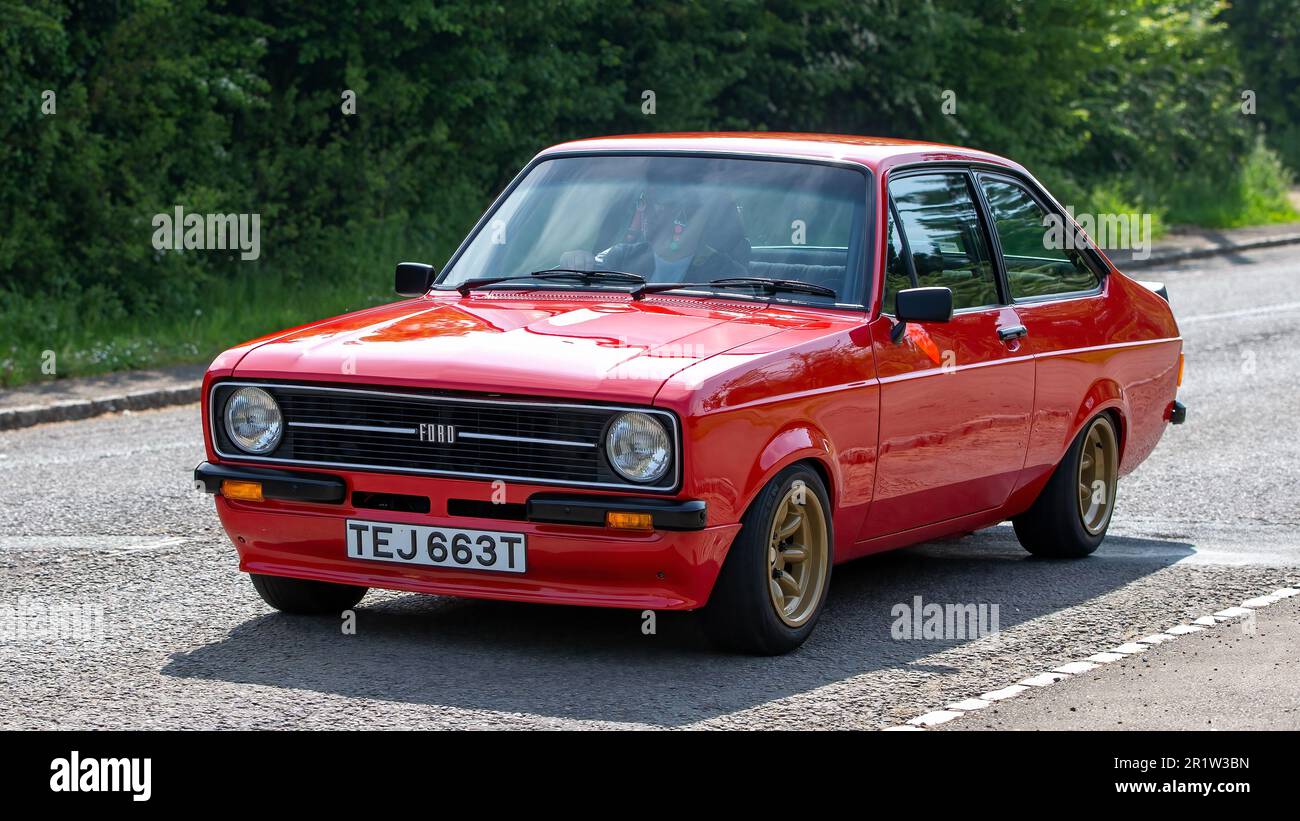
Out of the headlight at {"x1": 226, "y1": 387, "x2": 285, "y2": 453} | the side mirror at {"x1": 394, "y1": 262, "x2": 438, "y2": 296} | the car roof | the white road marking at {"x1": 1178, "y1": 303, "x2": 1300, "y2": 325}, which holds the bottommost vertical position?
the white road marking at {"x1": 1178, "y1": 303, "x2": 1300, "y2": 325}

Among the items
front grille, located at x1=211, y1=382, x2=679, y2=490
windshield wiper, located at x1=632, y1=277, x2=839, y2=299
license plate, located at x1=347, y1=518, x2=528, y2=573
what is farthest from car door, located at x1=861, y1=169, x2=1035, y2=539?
license plate, located at x1=347, y1=518, x2=528, y2=573

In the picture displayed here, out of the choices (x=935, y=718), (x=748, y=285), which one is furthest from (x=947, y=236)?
(x=935, y=718)

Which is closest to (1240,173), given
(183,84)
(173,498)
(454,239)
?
(454,239)

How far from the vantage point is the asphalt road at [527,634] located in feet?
19.6

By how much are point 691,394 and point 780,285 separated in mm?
1264

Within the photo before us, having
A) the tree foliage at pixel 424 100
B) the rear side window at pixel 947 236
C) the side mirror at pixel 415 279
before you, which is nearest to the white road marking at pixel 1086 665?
the rear side window at pixel 947 236

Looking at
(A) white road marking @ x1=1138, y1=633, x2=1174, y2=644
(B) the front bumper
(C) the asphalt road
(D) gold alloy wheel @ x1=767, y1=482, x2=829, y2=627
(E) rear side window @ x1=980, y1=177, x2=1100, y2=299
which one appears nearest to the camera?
(C) the asphalt road

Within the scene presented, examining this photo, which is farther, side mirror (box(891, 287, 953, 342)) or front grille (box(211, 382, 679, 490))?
side mirror (box(891, 287, 953, 342))

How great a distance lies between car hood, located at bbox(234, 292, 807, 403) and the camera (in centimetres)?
626

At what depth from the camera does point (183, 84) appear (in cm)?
1783

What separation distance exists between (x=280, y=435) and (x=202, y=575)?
160cm

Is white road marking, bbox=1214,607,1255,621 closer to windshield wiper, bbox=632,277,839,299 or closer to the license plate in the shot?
windshield wiper, bbox=632,277,839,299

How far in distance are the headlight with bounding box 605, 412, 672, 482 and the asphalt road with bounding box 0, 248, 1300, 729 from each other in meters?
0.67
